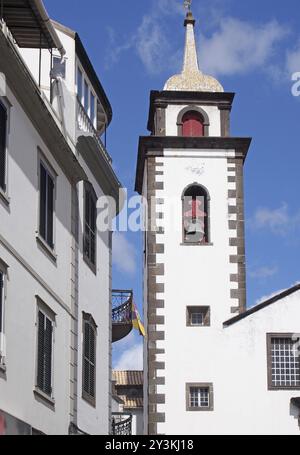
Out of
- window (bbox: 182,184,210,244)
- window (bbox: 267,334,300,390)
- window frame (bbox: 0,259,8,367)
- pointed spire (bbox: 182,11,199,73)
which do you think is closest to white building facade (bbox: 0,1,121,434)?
window frame (bbox: 0,259,8,367)

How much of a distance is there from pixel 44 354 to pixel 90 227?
15.9ft

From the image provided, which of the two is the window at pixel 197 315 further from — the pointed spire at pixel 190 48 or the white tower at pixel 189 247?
the pointed spire at pixel 190 48

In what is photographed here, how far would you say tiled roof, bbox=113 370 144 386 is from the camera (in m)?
A: 66.8

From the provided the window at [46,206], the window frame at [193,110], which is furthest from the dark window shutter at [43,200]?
the window frame at [193,110]

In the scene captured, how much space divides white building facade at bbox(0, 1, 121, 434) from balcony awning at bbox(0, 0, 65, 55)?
0.03m

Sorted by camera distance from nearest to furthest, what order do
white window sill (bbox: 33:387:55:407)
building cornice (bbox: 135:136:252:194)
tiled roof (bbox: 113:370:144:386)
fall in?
white window sill (bbox: 33:387:55:407) < building cornice (bbox: 135:136:252:194) < tiled roof (bbox: 113:370:144:386)

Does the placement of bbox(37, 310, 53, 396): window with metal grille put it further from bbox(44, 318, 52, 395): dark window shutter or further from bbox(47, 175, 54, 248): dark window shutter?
bbox(47, 175, 54, 248): dark window shutter

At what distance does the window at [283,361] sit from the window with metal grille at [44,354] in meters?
20.4

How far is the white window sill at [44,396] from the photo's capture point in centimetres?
1882

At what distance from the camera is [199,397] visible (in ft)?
129

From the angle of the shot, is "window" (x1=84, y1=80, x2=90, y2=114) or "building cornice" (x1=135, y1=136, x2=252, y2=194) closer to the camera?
"window" (x1=84, y1=80, x2=90, y2=114)

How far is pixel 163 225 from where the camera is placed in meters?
41.9

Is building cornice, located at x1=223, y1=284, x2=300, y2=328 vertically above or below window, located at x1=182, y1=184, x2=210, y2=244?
below
